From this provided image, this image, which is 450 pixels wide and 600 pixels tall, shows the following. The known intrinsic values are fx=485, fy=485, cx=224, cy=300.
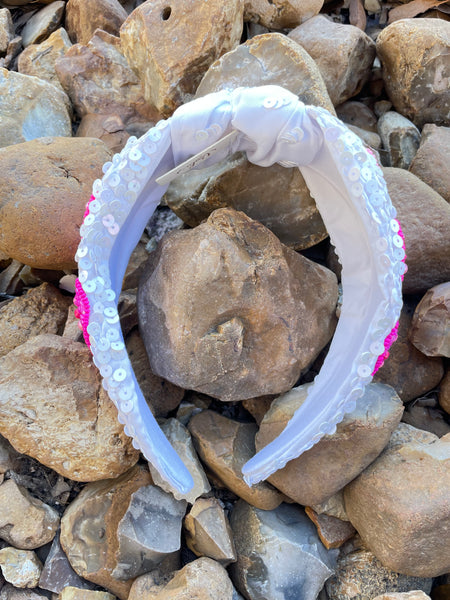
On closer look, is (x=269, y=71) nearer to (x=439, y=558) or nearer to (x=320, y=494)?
(x=320, y=494)

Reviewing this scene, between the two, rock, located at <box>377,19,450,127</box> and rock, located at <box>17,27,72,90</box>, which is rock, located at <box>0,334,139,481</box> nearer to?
rock, located at <box>17,27,72,90</box>

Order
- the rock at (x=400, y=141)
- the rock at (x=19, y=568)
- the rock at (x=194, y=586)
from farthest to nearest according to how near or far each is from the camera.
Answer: the rock at (x=400, y=141) → the rock at (x=19, y=568) → the rock at (x=194, y=586)

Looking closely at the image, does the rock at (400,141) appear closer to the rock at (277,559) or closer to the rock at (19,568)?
the rock at (277,559)

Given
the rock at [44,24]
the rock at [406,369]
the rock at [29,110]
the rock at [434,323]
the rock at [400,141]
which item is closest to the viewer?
the rock at [434,323]

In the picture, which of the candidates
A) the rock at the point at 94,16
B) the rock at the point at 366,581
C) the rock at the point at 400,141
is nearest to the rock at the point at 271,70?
the rock at the point at 400,141

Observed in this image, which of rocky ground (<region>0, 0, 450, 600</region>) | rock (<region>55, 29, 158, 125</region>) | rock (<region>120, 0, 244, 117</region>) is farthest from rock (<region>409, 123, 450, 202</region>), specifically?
rock (<region>55, 29, 158, 125</region>)

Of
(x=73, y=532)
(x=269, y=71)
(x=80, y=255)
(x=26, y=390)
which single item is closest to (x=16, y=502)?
(x=73, y=532)

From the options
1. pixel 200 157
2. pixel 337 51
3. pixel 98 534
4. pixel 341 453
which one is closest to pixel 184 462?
pixel 98 534
